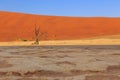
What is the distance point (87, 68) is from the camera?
12.6 meters

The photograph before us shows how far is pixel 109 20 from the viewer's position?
7394 centimetres

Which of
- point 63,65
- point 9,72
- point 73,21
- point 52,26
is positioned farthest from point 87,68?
point 73,21

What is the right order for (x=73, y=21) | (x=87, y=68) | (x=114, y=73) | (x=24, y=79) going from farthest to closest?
(x=73, y=21) < (x=87, y=68) < (x=114, y=73) < (x=24, y=79)

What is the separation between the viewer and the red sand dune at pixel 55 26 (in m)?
59.7

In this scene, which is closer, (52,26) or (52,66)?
(52,66)

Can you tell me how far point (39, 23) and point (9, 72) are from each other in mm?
57541

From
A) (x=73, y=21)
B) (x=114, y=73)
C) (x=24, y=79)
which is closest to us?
(x=24, y=79)

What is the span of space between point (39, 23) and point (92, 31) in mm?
10994

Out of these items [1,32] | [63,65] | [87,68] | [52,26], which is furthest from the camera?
[52,26]

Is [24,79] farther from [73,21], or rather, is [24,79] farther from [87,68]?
[73,21]

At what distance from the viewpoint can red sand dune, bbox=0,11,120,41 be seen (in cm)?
5966

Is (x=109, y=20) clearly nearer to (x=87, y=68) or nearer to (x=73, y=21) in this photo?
(x=73, y=21)

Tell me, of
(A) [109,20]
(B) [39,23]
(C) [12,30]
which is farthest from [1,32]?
(A) [109,20]

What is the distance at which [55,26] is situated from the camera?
67.4m
